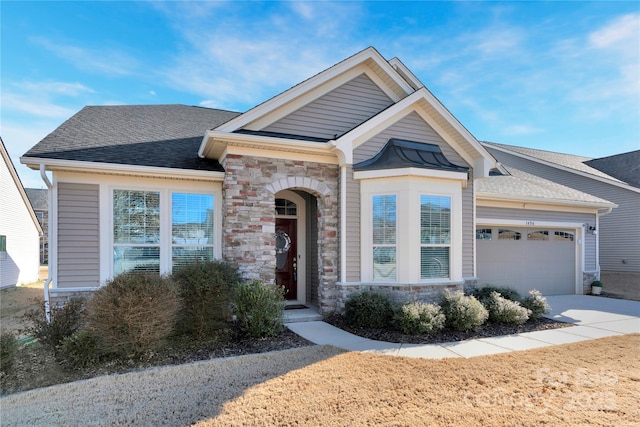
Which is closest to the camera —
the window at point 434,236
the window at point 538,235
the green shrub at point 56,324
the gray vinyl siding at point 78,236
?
the green shrub at point 56,324

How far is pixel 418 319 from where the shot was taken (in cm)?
664

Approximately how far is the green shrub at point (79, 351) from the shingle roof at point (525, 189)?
32.9 ft

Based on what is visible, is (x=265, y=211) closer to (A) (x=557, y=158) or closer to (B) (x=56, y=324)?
(B) (x=56, y=324)

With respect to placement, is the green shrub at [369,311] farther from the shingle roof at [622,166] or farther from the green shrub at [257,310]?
the shingle roof at [622,166]

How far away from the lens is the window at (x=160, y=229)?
7.47 metres

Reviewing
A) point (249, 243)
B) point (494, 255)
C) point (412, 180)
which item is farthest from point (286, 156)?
point (494, 255)

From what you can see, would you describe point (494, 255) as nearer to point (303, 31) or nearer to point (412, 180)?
point (412, 180)

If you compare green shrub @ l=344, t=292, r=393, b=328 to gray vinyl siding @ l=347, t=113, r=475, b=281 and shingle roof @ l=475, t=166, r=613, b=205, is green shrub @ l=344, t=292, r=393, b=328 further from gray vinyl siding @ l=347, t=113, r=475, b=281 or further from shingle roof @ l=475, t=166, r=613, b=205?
shingle roof @ l=475, t=166, r=613, b=205

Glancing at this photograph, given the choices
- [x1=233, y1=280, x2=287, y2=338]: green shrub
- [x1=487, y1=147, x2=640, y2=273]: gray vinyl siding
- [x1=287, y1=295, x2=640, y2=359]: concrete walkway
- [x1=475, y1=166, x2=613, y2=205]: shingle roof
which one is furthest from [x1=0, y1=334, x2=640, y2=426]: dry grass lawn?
[x1=487, y1=147, x2=640, y2=273]: gray vinyl siding

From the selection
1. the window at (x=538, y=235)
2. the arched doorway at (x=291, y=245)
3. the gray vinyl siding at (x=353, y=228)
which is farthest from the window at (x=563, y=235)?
the arched doorway at (x=291, y=245)

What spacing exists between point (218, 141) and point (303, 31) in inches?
167

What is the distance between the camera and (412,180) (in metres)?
7.75

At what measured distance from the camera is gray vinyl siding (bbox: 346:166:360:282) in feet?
26.2

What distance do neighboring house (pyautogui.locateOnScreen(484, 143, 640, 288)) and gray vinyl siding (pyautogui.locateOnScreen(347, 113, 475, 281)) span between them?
902cm
